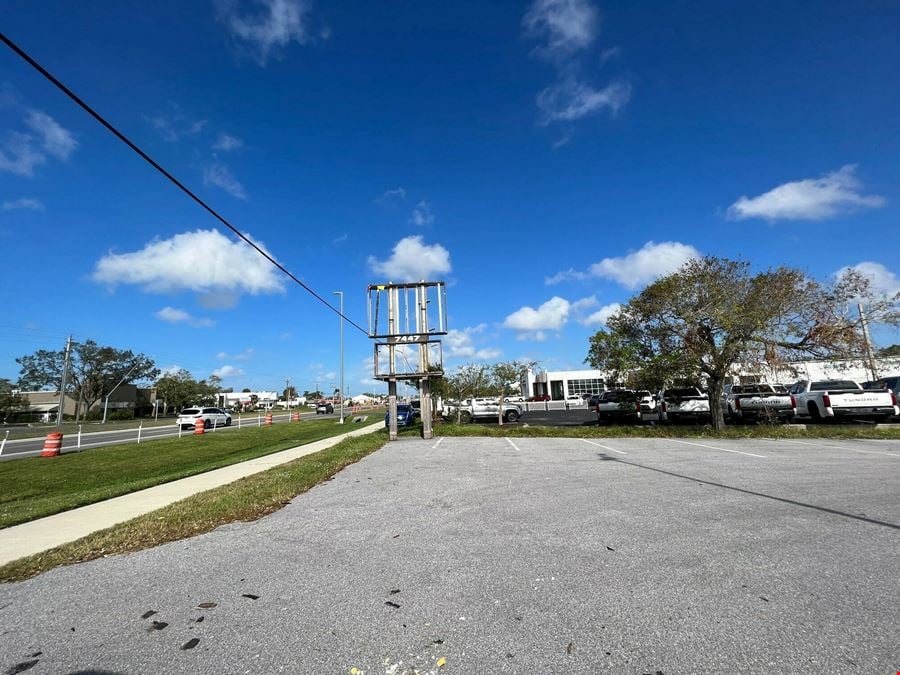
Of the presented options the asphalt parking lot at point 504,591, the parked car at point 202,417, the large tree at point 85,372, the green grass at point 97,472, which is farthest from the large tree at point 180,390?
the asphalt parking lot at point 504,591

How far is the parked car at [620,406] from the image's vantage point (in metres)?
20.7

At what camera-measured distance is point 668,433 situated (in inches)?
687

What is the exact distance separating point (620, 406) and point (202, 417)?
31.0 metres

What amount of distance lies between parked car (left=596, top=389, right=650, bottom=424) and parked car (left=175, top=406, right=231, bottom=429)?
28.6 m

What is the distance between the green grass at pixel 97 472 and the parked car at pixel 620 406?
1511 cm

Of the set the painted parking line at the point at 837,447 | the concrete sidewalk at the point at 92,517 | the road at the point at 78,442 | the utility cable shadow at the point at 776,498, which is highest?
the road at the point at 78,442

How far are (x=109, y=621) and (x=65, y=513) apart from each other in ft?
18.9

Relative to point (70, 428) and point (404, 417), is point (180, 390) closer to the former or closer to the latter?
point (70, 428)

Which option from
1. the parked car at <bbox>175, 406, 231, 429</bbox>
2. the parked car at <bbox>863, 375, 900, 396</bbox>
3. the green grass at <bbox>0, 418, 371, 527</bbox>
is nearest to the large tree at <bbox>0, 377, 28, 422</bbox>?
the parked car at <bbox>175, 406, 231, 429</bbox>

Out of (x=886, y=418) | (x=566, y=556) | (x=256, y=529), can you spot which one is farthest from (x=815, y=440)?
(x=256, y=529)

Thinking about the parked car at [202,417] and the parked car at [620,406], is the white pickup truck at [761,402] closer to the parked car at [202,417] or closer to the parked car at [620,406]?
the parked car at [620,406]

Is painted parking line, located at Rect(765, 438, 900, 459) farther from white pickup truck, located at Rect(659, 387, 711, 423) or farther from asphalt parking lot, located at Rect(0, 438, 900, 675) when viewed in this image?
asphalt parking lot, located at Rect(0, 438, 900, 675)

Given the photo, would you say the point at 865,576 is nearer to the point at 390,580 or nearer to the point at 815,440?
the point at 390,580

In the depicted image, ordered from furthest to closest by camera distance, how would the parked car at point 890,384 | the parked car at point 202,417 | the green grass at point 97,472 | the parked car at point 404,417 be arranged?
1. the parked car at point 202,417
2. the parked car at point 404,417
3. the parked car at point 890,384
4. the green grass at point 97,472
